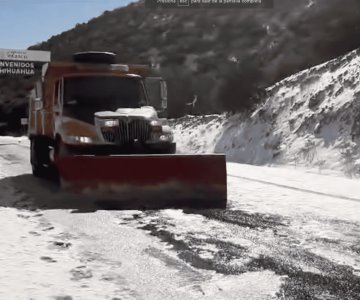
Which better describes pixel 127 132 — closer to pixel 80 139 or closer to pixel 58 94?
pixel 80 139

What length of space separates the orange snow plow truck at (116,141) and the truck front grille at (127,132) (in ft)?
0.05

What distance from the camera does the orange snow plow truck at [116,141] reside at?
23.2 ft

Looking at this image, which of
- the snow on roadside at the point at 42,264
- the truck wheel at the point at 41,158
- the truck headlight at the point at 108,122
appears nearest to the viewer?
the snow on roadside at the point at 42,264

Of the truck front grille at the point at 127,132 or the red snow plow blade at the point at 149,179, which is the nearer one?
the red snow plow blade at the point at 149,179

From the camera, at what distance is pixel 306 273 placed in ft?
12.8

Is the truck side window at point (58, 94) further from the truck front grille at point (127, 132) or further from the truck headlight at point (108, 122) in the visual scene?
the truck front grille at point (127, 132)

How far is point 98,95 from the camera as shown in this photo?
875 centimetres

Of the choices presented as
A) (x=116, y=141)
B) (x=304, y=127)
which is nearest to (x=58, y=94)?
(x=116, y=141)

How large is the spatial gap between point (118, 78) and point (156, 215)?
11.8ft

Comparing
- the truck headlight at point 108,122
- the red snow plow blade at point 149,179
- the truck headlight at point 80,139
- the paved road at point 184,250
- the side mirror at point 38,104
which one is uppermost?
the side mirror at point 38,104

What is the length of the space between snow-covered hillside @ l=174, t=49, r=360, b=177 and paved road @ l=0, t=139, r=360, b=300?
5275 mm

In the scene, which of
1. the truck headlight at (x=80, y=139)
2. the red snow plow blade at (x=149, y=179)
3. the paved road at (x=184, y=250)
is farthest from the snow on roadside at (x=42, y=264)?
the truck headlight at (x=80, y=139)

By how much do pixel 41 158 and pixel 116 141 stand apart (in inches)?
130

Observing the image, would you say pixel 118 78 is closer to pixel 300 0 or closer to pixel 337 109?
pixel 337 109
